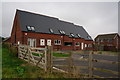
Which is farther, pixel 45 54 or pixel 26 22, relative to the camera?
pixel 26 22

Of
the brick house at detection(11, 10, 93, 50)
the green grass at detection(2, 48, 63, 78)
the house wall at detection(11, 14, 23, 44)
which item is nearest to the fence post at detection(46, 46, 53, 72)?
the green grass at detection(2, 48, 63, 78)

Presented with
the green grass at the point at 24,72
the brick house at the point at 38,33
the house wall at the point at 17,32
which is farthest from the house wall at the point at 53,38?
the green grass at the point at 24,72

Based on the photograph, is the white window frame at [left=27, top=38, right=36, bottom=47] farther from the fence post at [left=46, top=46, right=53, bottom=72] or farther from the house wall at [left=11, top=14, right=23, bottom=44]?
the fence post at [left=46, top=46, right=53, bottom=72]

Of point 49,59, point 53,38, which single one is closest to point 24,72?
point 49,59

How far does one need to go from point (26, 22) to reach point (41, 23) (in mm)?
4310

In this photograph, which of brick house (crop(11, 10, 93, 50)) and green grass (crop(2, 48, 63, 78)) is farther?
brick house (crop(11, 10, 93, 50))

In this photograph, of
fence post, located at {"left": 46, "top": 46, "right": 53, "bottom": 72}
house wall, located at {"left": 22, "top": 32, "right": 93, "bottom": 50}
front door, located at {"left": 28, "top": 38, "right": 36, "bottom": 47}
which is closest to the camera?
fence post, located at {"left": 46, "top": 46, "right": 53, "bottom": 72}

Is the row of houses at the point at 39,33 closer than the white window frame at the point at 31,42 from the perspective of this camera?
Yes

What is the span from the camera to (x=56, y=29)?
27.8 meters

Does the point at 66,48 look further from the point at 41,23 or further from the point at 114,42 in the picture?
Result: the point at 114,42

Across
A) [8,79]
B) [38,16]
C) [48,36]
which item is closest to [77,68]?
[8,79]

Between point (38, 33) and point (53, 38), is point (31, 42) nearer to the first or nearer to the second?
point (38, 33)

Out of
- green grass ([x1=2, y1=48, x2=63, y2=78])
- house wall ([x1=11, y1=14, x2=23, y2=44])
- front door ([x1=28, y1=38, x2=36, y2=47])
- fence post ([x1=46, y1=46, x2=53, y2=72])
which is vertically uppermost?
house wall ([x1=11, y1=14, x2=23, y2=44])

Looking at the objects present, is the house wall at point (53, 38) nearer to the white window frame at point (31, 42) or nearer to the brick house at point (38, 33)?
the brick house at point (38, 33)
